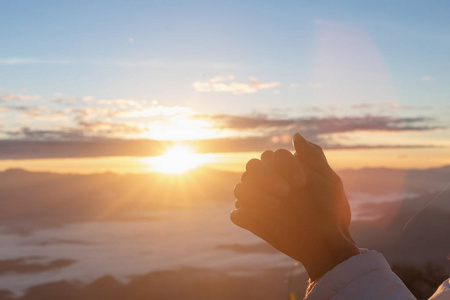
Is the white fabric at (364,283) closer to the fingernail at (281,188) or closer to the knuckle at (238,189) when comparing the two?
the fingernail at (281,188)

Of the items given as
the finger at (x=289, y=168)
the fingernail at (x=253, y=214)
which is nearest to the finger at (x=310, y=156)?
the finger at (x=289, y=168)

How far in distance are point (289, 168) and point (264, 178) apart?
0.42ft

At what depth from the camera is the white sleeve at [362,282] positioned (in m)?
1.74

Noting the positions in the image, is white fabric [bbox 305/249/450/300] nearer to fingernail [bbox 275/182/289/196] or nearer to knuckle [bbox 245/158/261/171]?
fingernail [bbox 275/182/289/196]

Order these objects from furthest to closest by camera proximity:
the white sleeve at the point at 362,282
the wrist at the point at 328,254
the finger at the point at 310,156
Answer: the finger at the point at 310,156 < the wrist at the point at 328,254 < the white sleeve at the point at 362,282

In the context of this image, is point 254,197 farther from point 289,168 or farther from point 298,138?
point 298,138

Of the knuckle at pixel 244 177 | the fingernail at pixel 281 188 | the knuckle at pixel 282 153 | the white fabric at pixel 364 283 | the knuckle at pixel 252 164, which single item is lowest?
the white fabric at pixel 364 283

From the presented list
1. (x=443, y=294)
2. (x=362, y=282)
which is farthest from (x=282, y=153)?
(x=443, y=294)

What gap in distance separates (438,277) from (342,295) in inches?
148

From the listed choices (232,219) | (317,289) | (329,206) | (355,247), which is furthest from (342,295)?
(232,219)

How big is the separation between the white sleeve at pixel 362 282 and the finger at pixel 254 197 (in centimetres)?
42

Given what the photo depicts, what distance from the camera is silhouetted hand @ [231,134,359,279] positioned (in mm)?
2059

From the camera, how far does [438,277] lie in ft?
16.1

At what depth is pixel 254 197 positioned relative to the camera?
2.13 m
